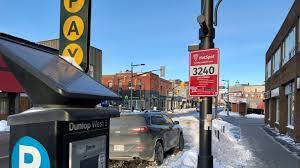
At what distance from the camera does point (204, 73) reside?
8.26m

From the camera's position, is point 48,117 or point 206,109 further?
point 206,109

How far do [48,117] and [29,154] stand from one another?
29 cm

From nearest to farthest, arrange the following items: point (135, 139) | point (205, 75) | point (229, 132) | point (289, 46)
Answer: point (205, 75) < point (135, 139) < point (229, 132) < point (289, 46)

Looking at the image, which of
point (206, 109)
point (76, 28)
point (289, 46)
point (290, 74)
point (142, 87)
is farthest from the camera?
point (142, 87)

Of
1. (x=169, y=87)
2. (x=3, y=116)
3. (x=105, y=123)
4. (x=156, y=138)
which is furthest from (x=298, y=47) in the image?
(x=169, y=87)

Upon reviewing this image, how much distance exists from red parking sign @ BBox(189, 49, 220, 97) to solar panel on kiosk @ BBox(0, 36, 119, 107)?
522 cm

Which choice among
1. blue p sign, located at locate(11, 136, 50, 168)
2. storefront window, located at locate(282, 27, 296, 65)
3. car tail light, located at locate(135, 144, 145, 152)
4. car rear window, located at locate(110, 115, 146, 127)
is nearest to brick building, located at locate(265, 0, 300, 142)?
storefront window, located at locate(282, 27, 296, 65)

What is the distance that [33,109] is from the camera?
2799mm

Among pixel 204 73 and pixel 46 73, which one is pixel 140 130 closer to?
pixel 204 73

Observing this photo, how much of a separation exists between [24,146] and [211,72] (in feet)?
19.2

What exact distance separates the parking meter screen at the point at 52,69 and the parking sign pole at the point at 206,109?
208 inches

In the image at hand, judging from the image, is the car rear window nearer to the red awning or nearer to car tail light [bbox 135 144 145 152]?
car tail light [bbox 135 144 145 152]

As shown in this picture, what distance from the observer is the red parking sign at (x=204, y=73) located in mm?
8156

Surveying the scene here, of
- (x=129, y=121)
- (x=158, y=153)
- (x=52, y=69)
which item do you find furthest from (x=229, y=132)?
(x=52, y=69)
